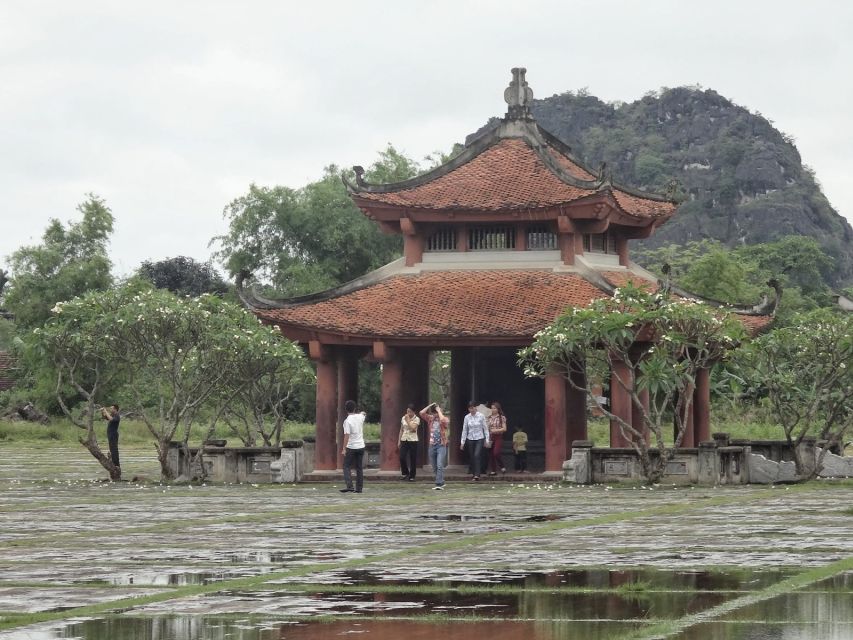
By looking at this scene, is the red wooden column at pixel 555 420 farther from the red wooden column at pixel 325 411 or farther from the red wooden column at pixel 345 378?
the red wooden column at pixel 345 378

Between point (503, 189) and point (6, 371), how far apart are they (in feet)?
174

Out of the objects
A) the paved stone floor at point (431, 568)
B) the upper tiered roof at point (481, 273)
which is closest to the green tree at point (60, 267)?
the upper tiered roof at point (481, 273)

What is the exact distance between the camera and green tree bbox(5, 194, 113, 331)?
8038cm

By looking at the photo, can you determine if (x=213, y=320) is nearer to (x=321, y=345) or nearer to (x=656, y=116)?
(x=321, y=345)

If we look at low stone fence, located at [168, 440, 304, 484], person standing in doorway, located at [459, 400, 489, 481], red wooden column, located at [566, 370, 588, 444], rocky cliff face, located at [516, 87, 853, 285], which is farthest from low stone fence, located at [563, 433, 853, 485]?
rocky cliff face, located at [516, 87, 853, 285]

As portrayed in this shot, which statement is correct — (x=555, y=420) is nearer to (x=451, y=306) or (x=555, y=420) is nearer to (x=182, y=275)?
(x=451, y=306)

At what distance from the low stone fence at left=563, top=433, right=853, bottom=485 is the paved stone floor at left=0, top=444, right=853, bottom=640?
5372mm

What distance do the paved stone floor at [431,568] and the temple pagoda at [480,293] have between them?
911 cm

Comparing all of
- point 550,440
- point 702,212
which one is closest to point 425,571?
point 550,440

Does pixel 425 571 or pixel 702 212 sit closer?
pixel 425 571

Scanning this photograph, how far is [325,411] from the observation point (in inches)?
1531

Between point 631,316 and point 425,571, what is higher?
point 631,316

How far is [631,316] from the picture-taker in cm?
3322

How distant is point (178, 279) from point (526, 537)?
274ft
